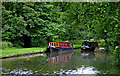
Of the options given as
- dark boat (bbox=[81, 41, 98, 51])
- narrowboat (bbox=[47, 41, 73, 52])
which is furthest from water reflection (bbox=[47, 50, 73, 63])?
dark boat (bbox=[81, 41, 98, 51])

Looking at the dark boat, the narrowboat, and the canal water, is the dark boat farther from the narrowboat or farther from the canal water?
the canal water

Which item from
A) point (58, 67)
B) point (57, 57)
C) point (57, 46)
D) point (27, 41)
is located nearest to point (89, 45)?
point (57, 46)

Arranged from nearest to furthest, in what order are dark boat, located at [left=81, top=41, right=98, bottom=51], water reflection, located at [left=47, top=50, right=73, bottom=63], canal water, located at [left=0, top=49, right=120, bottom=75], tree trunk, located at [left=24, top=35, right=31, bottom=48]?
1. canal water, located at [left=0, top=49, right=120, bottom=75]
2. water reflection, located at [left=47, top=50, right=73, bottom=63]
3. dark boat, located at [left=81, top=41, right=98, bottom=51]
4. tree trunk, located at [left=24, top=35, right=31, bottom=48]

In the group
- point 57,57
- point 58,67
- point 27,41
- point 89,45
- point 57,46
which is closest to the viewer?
point 58,67

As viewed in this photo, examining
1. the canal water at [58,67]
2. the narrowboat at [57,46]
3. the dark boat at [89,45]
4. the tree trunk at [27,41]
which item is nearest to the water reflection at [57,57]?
the canal water at [58,67]

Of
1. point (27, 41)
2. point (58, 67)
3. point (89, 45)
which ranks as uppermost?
point (58, 67)

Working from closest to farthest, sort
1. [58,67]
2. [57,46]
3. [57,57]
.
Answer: [58,67] < [57,57] < [57,46]

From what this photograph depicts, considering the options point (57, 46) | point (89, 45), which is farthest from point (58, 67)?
point (89, 45)

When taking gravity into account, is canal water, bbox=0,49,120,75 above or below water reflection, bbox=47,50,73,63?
above

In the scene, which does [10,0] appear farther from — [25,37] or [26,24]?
[25,37]

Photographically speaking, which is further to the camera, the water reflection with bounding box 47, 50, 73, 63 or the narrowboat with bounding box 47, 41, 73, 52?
the narrowboat with bounding box 47, 41, 73, 52

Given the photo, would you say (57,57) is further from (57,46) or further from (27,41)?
(27,41)

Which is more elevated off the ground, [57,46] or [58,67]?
[58,67]

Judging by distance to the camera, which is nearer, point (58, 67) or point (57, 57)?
point (58, 67)
